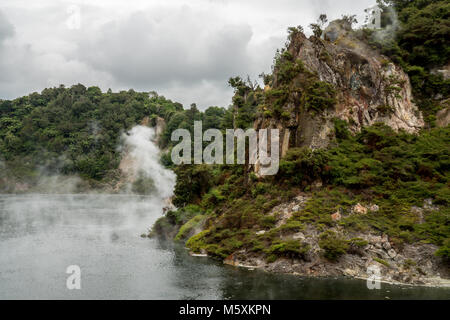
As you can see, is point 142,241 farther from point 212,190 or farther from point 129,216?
point 129,216

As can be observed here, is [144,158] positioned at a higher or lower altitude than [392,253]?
higher

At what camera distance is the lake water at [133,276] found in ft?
80.5

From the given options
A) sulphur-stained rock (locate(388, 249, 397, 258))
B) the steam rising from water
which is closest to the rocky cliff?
sulphur-stained rock (locate(388, 249, 397, 258))

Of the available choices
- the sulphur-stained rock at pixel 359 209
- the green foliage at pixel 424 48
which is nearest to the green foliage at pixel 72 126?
the green foliage at pixel 424 48

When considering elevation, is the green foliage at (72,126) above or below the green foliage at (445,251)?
above

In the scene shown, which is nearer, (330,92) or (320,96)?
(320,96)

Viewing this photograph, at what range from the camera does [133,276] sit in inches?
1127

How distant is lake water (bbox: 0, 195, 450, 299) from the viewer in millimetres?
24531

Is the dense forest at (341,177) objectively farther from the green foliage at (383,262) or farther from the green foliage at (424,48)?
the green foliage at (383,262)

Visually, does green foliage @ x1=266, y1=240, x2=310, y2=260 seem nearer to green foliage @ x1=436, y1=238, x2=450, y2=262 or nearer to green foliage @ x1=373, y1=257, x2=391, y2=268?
green foliage @ x1=373, y1=257, x2=391, y2=268

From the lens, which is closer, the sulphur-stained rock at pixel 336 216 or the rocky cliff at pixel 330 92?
the sulphur-stained rock at pixel 336 216

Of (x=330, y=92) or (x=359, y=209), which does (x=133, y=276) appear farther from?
(x=330, y=92)

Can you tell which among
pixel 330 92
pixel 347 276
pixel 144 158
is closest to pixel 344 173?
pixel 330 92

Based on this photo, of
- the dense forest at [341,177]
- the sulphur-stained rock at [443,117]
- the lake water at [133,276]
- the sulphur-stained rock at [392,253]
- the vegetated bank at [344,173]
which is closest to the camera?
the lake water at [133,276]
